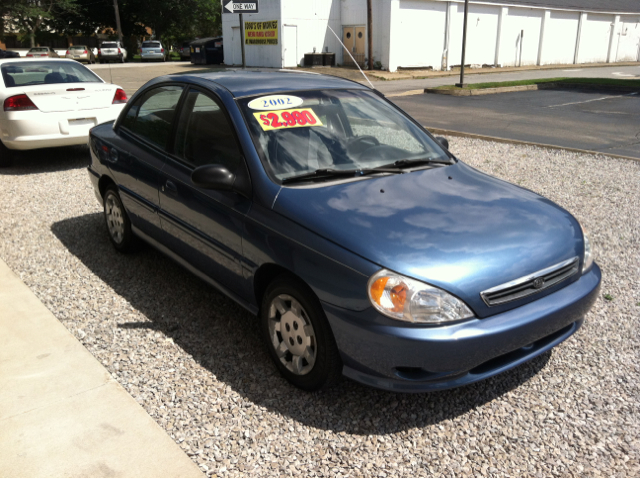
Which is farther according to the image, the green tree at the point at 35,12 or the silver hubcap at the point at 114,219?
the green tree at the point at 35,12

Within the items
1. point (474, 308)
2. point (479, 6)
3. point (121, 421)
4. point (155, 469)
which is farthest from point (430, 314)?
point (479, 6)

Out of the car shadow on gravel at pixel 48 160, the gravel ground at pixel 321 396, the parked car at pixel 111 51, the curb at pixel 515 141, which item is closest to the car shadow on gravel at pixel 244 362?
the gravel ground at pixel 321 396

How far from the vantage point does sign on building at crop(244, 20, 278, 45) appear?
102 feet

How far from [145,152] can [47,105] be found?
4.71 m

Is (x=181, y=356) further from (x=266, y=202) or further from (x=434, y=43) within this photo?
(x=434, y=43)

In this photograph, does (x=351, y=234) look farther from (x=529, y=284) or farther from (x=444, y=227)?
(x=529, y=284)

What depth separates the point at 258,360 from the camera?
3.87 m

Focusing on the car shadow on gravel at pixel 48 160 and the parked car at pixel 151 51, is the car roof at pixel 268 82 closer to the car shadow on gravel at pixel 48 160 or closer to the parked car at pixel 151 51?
the car shadow on gravel at pixel 48 160

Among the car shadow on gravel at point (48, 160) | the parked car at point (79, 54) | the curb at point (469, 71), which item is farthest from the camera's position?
the parked car at point (79, 54)

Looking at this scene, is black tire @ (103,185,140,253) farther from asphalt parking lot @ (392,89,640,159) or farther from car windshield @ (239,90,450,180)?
asphalt parking lot @ (392,89,640,159)

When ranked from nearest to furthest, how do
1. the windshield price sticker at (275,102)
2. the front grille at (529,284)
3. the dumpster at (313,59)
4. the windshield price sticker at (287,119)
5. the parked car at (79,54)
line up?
Result: the front grille at (529,284), the windshield price sticker at (287,119), the windshield price sticker at (275,102), the dumpster at (313,59), the parked car at (79,54)

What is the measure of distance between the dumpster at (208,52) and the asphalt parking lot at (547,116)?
65.0 feet

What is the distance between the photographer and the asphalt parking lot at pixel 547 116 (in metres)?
11.5

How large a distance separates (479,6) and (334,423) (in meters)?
33.4
